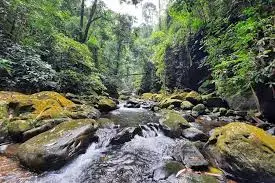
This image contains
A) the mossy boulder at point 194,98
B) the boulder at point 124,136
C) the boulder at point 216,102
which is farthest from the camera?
the mossy boulder at point 194,98

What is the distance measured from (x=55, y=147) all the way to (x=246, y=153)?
3.89 meters

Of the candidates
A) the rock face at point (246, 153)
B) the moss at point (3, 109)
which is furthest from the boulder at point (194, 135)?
the moss at point (3, 109)

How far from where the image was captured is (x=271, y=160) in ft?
13.0

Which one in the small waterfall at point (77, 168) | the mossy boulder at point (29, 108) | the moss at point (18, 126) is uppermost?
the mossy boulder at point (29, 108)

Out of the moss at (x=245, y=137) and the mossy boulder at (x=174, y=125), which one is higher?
the moss at (x=245, y=137)

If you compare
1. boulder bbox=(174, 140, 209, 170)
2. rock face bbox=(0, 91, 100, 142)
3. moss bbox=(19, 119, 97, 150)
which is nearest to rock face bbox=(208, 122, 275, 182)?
boulder bbox=(174, 140, 209, 170)

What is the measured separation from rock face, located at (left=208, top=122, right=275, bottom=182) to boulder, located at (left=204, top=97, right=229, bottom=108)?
8342 mm

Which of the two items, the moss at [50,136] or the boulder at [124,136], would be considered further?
the boulder at [124,136]

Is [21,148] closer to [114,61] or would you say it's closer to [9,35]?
[9,35]

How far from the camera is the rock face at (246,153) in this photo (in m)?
3.94

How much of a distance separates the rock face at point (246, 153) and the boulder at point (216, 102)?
27.4ft

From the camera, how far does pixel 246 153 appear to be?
4188 mm

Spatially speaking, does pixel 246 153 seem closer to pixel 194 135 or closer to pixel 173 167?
pixel 173 167

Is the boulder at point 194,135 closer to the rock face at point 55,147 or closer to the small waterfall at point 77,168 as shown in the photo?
the small waterfall at point 77,168
